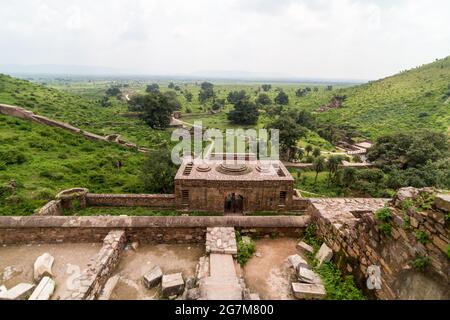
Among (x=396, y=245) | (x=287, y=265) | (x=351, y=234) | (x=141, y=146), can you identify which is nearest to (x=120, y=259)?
(x=287, y=265)

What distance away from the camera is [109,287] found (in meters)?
5.17

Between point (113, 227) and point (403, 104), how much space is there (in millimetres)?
62020

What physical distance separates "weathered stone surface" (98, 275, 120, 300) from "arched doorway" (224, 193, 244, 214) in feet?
39.1

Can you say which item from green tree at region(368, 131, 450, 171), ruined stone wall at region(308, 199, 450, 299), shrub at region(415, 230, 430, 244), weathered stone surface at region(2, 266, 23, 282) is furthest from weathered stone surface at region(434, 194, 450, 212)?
green tree at region(368, 131, 450, 171)

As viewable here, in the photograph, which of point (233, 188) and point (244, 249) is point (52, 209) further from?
point (244, 249)

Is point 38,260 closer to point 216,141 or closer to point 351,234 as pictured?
point 351,234

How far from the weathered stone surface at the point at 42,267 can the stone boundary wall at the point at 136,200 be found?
10787 millimetres

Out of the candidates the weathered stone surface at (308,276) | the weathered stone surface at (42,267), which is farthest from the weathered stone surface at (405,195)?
the weathered stone surface at (42,267)

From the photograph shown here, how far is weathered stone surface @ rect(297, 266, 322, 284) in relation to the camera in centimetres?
496

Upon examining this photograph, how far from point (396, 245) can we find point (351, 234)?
102 centimetres

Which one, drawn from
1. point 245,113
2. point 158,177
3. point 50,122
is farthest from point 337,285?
point 245,113

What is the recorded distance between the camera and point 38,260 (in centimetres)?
559

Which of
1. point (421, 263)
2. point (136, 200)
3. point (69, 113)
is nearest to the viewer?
point (421, 263)

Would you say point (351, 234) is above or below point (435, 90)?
below
